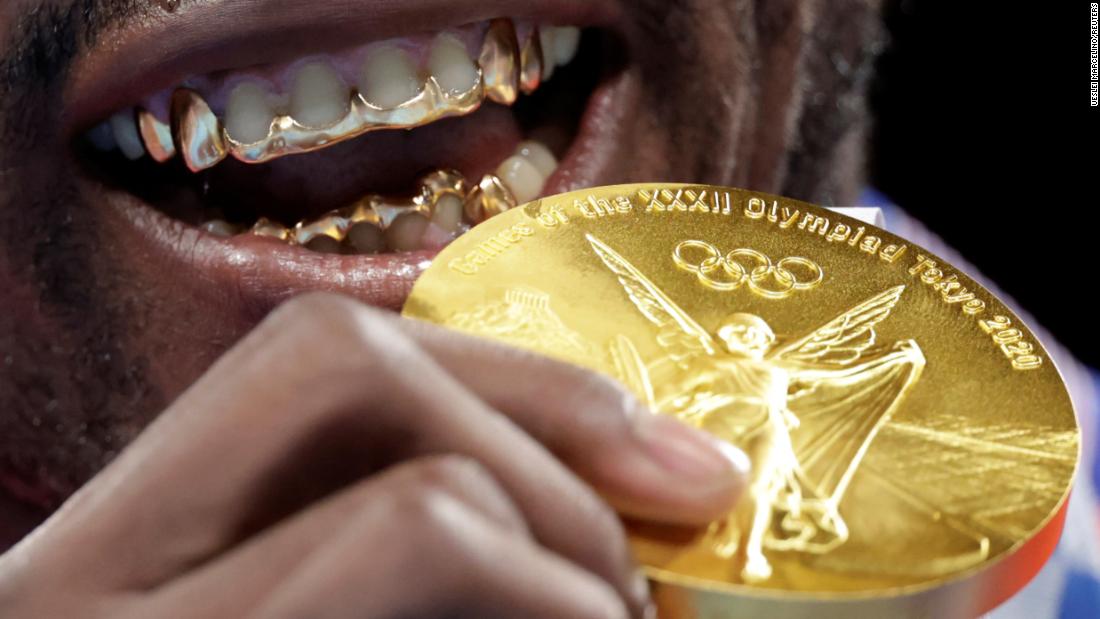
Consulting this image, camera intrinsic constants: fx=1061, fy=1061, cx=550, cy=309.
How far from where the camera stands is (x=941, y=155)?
2410 millimetres

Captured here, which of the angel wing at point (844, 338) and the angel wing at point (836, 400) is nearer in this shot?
the angel wing at point (836, 400)

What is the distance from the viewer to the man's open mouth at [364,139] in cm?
116

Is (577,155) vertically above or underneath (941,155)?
above

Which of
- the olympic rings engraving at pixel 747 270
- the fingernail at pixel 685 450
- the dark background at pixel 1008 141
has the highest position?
the fingernail at pixel 685 450

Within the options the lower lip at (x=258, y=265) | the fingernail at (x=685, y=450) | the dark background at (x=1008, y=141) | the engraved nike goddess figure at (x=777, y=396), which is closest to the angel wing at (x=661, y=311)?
the engraved nike goddess figure at (x=777, y=396)

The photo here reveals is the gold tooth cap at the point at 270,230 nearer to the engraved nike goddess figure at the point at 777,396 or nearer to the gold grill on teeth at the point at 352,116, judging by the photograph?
the gold grill on teeth at the point at 352,116

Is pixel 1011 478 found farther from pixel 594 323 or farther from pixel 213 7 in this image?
pixel 213 7

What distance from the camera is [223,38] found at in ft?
3.48

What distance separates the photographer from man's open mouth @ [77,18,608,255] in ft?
3.79

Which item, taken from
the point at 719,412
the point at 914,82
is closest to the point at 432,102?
the point at 719,412

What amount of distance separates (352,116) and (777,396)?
2.17 ft

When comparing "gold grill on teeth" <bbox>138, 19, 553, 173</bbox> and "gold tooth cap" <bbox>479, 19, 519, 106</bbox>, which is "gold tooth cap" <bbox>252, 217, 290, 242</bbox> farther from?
"gold tooth cap" <bbox>479, 19, 519, 106</bbox>

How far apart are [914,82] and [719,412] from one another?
193cm

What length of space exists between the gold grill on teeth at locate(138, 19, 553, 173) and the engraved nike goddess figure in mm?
470
